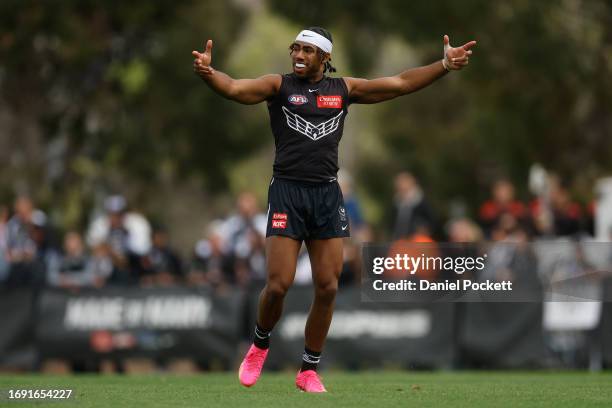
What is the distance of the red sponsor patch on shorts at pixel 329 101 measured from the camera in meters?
10.8

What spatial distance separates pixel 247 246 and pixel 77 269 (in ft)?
8.85

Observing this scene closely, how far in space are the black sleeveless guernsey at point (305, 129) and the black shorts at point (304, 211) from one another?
0.08 m

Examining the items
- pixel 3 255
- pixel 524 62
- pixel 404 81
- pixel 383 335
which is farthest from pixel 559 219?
pixel 404 81

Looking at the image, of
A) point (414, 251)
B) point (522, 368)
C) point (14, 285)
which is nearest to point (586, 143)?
point (522, 368)

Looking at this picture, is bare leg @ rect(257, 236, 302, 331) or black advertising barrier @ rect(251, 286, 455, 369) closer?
bare leg @ rect(257, 236, 302, 331)

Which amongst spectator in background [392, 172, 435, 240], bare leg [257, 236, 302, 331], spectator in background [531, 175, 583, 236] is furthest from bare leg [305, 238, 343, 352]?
spectator in background [531, 175, 583, 236]

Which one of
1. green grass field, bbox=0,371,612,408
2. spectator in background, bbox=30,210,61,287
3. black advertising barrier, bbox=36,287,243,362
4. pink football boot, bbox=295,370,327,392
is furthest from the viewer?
spectator in background, bbox=30,210,61,287

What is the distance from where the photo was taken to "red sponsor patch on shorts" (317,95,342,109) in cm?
1084

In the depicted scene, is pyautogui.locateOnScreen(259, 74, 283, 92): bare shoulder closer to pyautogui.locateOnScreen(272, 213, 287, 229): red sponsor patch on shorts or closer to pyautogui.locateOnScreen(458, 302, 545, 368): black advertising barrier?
pyautogui.locateOnScreen(272, 213, 287, 229): red sponsor patch on shorts

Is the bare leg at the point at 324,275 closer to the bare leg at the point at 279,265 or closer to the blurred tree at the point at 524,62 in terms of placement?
the bare leg at the point at 279,265

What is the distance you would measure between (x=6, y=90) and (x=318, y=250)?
21.1m

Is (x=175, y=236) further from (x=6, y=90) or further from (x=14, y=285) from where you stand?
(x=14, y=285)

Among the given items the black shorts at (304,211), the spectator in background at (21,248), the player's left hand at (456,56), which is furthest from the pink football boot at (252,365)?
the spectator in background at (21,248)

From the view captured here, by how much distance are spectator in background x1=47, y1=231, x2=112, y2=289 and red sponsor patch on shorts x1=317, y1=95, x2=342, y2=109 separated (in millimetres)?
10141
